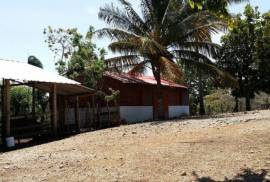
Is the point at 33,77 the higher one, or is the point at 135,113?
the point at 33,77

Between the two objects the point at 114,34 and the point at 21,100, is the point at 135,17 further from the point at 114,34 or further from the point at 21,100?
the point at 21,100

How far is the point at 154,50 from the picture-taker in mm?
24938

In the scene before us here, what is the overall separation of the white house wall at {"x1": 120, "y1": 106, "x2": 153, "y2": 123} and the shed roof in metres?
5.82

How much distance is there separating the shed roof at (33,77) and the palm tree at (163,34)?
4.49m

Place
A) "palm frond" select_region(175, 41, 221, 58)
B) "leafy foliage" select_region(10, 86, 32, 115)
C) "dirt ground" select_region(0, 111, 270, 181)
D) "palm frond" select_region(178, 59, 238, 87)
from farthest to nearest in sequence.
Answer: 1. "leafy foliage" select_region(10, 86, 32, 115)
2. "palm frond" select_region(175, 41, 221, 58)
3. "palm frond" select_region(178, 59, 238, 87)
4. "dirt ground" select_region(0, 111, 270, 181)

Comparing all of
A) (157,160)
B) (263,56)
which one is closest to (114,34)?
(263,56)

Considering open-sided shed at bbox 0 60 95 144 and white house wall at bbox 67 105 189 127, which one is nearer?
open-sided shed at bbox 0 60 95 144

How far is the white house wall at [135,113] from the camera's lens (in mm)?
28969

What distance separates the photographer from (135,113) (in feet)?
97.9

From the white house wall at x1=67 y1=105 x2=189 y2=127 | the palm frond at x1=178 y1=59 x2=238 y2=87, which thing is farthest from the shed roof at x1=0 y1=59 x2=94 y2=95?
the palm frond at x1=178 y1=59 x2=238 y2=87

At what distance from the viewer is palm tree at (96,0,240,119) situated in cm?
2589

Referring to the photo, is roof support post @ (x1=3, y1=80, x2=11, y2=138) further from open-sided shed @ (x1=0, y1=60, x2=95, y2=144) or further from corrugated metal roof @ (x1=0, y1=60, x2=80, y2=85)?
corrugated metal roof @ (x1=0, y1=60, x2=80, y2=85)

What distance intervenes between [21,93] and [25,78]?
1602cm

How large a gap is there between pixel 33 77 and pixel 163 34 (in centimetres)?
1061
